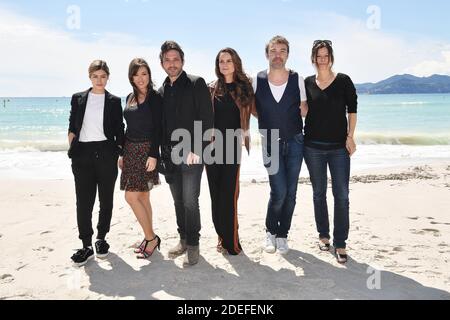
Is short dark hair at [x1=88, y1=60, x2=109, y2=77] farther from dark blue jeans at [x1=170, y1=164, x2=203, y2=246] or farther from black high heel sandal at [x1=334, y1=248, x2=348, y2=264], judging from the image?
black high heel sandal at [x1=334, y1=248, x2=348, y2=264]

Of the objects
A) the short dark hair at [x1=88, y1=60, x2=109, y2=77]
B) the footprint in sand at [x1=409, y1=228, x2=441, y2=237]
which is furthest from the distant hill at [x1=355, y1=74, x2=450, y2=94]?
the short dark hair at [x1=88, y1=60, x2=109, y2=77]

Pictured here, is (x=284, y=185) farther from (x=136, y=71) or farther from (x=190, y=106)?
(x=136, y=71)

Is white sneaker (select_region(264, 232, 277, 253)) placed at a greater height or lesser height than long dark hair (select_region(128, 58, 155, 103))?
lesser

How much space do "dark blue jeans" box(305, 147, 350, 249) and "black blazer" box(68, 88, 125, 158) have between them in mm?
1854

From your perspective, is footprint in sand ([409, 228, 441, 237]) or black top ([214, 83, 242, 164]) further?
footprint in sand ([409, 228, 441, 237])

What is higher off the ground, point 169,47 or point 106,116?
point 169,47

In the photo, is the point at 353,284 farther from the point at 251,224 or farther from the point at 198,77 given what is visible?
the point at 198,77

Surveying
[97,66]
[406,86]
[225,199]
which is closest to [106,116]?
[97,66]

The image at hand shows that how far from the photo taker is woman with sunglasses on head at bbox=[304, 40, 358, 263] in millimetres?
3557

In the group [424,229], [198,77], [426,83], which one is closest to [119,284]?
[198,77]

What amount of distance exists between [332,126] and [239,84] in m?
0.95

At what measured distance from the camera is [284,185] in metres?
3.85

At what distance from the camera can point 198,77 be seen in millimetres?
3529
